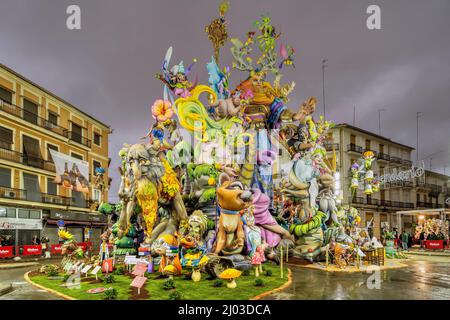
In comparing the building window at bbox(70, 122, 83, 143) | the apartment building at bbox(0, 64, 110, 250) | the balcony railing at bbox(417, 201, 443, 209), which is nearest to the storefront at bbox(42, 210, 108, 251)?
the apartment building at bbox(0, 64, 110, 250)

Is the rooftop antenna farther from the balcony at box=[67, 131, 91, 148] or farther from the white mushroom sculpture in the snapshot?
the balcony at box=[67, 131, 91, 148]

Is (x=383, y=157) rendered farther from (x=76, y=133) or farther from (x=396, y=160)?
(x=76, y=133)

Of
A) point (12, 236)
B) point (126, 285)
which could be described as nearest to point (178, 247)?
point (126, 285)

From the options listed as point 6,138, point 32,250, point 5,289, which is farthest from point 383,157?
point 5,289

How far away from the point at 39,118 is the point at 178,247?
24.5m

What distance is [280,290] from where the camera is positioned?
34.5 feet

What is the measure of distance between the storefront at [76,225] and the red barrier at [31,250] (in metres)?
4.19

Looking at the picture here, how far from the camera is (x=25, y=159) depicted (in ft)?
98.5

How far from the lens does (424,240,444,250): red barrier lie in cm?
3008

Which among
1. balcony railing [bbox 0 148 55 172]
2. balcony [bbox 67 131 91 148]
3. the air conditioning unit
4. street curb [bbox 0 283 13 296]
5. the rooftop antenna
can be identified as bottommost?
street curb [bbox 0 283 13 296]

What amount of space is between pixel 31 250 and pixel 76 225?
11.0 m

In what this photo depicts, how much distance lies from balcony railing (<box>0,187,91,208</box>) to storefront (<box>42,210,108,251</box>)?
938 millimetres

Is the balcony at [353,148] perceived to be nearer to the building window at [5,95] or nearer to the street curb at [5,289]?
the building window at [5,95]
